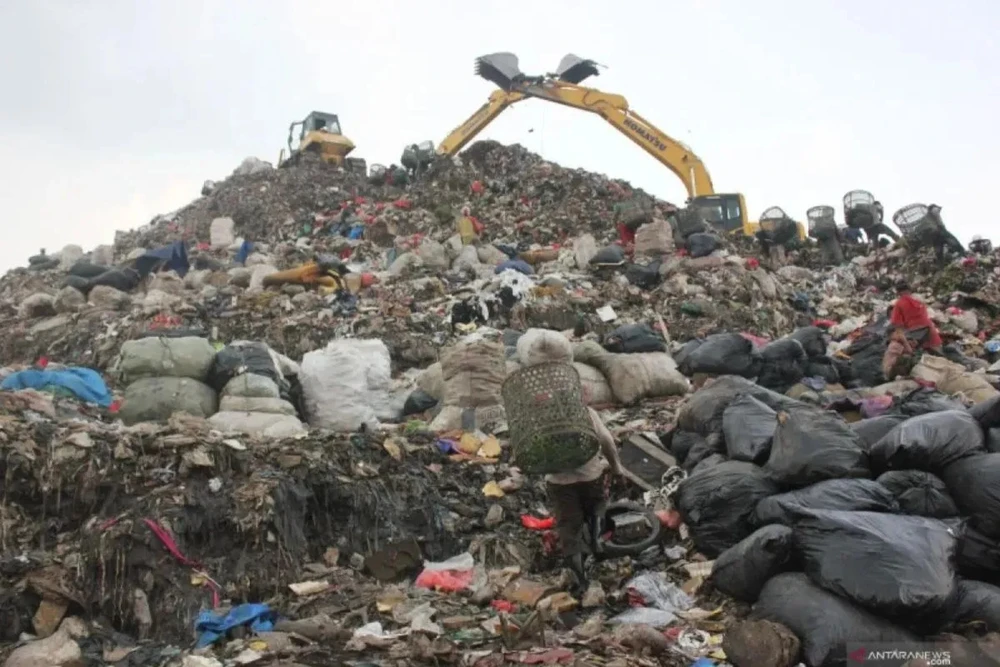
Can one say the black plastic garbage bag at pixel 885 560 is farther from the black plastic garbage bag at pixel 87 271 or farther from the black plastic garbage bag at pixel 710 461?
the black plastic garbage bag at pixel 87 271

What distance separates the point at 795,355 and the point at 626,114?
9672 millimetres

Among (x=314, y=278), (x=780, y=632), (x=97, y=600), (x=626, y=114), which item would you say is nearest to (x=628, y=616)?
(x=780, y=632)

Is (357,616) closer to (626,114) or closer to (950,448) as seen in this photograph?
(950,448)

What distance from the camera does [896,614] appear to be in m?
2.54

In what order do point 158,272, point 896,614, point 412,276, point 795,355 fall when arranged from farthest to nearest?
1. point 158,272
2. point 412,276
3. point 795,355
4. point 896,614

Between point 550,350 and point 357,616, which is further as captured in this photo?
point 550,350

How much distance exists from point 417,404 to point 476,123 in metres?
11.7

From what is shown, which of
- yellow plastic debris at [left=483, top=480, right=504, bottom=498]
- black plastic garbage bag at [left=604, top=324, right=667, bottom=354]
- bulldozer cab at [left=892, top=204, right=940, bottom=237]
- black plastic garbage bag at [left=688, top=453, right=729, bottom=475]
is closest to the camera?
black plastic garbage bag at [left=688, top=453, right=729, bottom=475]

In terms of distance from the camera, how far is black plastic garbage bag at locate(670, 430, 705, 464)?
174 inches

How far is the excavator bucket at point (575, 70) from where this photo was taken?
1531 cm

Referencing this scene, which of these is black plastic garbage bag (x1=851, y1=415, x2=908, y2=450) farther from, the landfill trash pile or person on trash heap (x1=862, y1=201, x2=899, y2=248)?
person on trash heap (x1=862, y1=201, x2=899, y2=248)

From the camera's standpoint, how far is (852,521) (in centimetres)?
279

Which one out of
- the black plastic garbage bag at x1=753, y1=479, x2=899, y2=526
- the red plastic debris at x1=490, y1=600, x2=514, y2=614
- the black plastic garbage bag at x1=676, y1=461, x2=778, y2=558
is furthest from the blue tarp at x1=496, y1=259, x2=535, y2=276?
the black plastic garbage bag at x1=753, y1=479, x2=899, y2=526

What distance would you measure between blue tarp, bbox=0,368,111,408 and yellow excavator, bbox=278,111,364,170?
13658 mm
